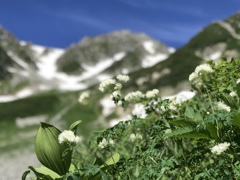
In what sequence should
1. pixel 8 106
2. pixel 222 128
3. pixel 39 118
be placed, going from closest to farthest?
1. pixel 222 128
2. pixel 39 118
3. pixel 8 106

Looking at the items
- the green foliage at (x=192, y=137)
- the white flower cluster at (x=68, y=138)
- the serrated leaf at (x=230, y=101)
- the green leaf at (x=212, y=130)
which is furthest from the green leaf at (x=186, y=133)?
the white flower cluster at (x=68, y=138)

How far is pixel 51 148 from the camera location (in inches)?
262

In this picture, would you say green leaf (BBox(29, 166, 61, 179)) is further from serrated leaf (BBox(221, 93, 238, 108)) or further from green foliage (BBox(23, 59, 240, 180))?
serrated leaf (BBox(221, 93, 238, 108))

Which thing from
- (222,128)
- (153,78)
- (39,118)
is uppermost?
(153,78)

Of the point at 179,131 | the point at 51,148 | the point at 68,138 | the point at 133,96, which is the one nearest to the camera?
the point at 68,138

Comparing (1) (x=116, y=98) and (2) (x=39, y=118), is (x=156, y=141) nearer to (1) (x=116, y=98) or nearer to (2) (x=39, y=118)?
(1) (x=116, y=98)

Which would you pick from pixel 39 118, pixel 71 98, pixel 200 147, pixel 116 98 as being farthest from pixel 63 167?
pixel 71 98

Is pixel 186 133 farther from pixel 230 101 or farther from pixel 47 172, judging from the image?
pixel 47 172

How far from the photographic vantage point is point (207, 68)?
593 cm

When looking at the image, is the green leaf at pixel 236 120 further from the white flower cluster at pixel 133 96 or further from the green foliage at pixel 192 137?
the white flower cluster at pixel 133 96

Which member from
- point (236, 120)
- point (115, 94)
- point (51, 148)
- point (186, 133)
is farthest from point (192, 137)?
point (51, 148)

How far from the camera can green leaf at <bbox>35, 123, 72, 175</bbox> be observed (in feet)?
21.9

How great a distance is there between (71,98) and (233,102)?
161 meters

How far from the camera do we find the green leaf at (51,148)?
666 cm
